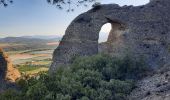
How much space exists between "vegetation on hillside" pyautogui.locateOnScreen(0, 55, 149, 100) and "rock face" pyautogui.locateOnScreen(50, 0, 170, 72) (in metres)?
1.83

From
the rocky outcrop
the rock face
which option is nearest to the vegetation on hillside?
the rock face

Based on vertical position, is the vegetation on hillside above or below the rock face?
below

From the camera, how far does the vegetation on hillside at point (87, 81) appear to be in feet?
55.3

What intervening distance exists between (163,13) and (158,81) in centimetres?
629

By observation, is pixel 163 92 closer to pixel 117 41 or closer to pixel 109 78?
pixel 109 78

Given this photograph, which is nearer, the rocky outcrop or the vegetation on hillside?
the vegetation on hillside

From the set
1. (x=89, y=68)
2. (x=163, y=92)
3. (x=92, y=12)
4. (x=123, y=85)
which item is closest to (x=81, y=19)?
(x=92, y=12)

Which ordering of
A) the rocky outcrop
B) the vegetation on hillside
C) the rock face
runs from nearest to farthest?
the vegetation on hillside → the rock face → the rocky outcrop

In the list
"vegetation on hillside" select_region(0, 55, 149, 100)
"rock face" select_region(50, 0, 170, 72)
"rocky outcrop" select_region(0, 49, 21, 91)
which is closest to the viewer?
"vegetation on hillside" select_region(0, 55, 149, 100)

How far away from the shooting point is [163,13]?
22.5 meters

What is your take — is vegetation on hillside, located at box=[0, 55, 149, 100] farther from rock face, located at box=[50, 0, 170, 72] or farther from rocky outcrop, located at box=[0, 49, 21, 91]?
rocky outcrop, located at box=[0, 49, 21, 91]

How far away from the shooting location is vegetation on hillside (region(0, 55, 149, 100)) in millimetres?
16869

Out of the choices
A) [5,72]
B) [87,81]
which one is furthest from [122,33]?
[5,72]

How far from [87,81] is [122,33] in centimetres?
503
